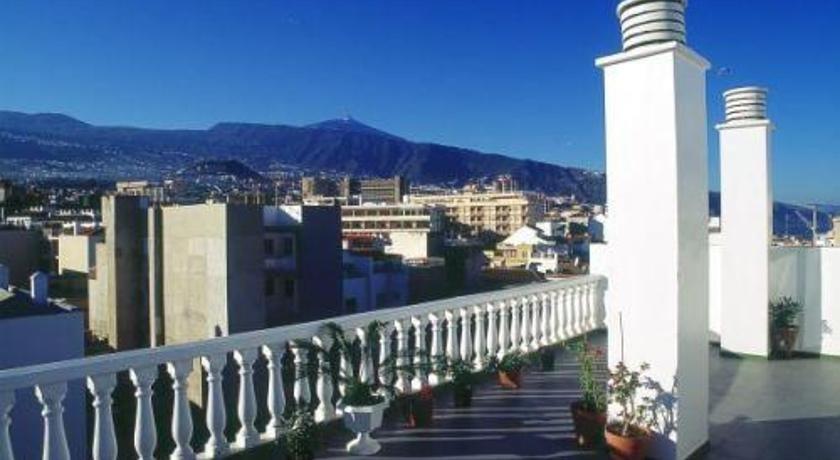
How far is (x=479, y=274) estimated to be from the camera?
62500mm

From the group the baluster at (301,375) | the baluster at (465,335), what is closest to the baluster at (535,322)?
the baluster at (465,335)

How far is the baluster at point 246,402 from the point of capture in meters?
3.75

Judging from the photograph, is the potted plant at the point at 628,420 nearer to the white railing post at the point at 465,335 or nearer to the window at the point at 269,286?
the white railing post at the point at 465,335

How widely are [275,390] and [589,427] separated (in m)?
1.89

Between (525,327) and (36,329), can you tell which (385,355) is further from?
(36,329)

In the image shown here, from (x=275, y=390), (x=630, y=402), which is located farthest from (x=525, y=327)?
(x=275, y=390)

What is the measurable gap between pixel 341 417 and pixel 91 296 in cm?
5790

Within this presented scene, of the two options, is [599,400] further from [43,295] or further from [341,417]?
[43,295]

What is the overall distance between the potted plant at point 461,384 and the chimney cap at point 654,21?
254 cm

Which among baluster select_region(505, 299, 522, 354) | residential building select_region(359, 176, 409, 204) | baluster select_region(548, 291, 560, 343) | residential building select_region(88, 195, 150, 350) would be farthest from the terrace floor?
residential building select_region(359, 176, 409, 204)

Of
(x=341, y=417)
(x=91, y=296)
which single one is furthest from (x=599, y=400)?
(x=91, y=296)

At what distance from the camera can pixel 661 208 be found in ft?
12.2

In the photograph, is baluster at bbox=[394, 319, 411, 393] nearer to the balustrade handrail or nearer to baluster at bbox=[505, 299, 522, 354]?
the balustrade handrail

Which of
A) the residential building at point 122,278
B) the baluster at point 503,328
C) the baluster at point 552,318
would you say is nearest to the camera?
the baluster at point 503,328
